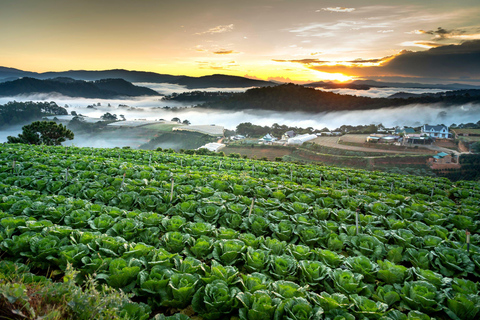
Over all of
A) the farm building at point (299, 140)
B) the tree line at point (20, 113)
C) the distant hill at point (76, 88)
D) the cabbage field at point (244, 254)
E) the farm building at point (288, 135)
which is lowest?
the farm building at point (299, 140)

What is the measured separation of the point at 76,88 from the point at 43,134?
140955mm

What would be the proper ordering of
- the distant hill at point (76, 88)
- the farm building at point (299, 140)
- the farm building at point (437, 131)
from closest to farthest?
the farm building at point (437, 131), the farm building at point (299, 140), the distant hill at point (76, 88)

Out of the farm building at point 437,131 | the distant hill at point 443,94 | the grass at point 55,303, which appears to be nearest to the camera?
the grass at point 55,303

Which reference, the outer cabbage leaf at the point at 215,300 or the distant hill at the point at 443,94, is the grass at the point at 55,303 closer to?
the outer cabbage leaf at the point at 215,300

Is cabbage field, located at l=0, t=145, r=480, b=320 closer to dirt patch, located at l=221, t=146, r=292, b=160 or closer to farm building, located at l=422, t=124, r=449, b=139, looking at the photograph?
dirt patch, located at l=221, t=146, r=292, b=160

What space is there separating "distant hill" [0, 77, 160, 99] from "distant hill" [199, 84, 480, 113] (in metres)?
57.0

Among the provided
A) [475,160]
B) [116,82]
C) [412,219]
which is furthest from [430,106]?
[116,82]

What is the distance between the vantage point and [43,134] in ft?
117

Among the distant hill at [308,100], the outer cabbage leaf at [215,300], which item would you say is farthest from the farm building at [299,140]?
A: the outer cabbage leaf at [215,300]

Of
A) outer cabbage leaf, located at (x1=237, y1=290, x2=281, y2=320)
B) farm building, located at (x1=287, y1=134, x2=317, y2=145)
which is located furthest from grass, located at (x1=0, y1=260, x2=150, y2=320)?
farm building, located at (x1=287, y1=134, x2=317, y2=145)

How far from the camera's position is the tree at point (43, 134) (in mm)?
33719

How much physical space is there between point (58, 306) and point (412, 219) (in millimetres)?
6568

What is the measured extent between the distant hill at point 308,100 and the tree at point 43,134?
80446mm

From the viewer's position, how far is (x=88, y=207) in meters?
4.82
